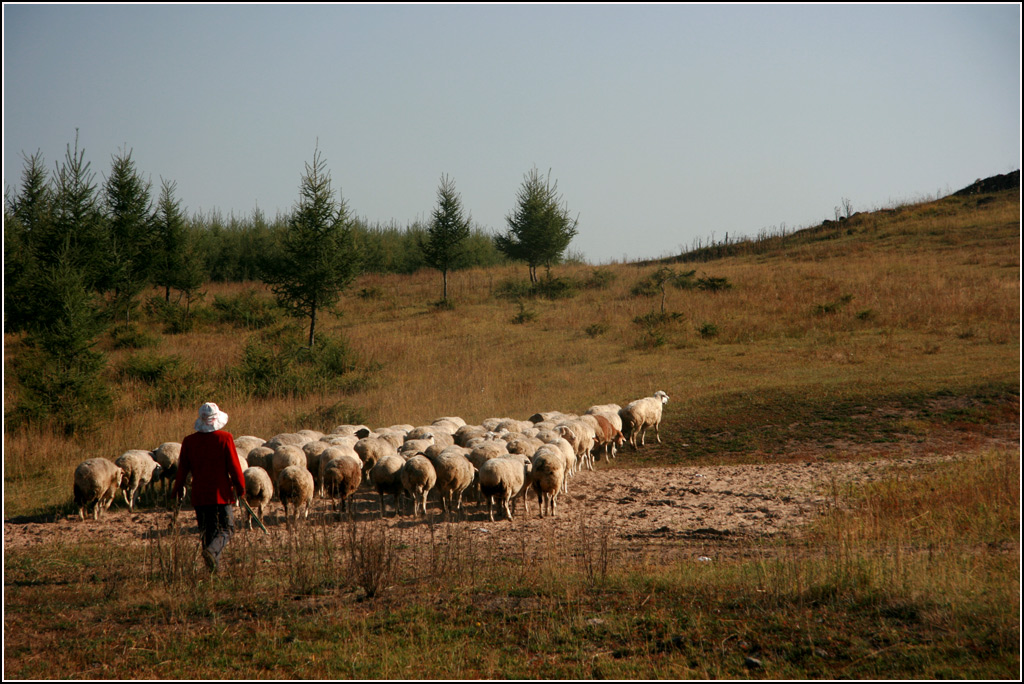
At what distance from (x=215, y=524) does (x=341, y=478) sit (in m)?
3.03

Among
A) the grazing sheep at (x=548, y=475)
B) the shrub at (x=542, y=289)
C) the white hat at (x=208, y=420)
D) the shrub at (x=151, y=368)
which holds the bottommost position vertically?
the grazing sheep at (x=548, y=475)

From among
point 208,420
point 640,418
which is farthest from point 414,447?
point 640,418

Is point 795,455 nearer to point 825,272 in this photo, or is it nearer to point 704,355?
point 704,355

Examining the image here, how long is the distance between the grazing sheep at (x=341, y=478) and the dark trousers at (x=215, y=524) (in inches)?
110

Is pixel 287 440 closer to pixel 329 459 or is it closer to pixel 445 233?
→ pixel 329 459

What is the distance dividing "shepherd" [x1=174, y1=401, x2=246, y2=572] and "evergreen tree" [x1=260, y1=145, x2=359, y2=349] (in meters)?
20.5

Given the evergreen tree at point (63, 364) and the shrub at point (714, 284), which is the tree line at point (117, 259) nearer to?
the evergreen tree at point (63, 364)

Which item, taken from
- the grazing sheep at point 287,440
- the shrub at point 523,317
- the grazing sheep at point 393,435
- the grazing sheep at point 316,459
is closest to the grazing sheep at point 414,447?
the grazing sheep at point 393,435

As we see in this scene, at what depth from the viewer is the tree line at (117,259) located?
18438 millimetres

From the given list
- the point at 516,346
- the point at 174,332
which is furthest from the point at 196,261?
the point at 516,346

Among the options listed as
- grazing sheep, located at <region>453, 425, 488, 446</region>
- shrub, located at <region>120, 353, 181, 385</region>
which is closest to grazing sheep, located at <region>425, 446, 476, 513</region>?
grazing sheep, located at <region>453, 425, 488, 446</region>

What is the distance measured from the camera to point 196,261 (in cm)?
3894

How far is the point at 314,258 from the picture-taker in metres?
28.8

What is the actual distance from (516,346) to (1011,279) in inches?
879
